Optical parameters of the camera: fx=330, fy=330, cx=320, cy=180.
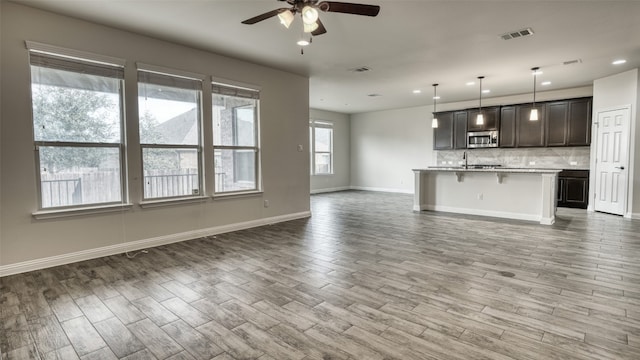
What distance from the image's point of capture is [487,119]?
→ 8.67m

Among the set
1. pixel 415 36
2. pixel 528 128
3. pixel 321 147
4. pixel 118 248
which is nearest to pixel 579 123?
pixel 528 128

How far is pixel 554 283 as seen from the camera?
3.05 meters

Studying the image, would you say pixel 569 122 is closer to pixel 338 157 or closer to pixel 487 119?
pixel 487 119

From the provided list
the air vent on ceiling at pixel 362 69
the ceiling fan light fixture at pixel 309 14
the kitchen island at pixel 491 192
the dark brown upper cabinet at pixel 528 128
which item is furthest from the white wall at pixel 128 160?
the dark brown upper cabinet at pixel 528 128

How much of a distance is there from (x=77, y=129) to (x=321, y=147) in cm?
775

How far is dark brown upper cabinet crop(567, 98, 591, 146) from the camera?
23.8 ft

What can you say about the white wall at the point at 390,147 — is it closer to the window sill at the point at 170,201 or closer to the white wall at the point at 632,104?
the white wall at the point at 632,104

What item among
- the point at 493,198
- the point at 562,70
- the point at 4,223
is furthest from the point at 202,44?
the point at 562,70

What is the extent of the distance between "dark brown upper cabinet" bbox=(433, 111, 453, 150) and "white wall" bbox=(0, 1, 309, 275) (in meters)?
5.11

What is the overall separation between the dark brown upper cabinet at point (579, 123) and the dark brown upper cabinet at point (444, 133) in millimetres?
2690

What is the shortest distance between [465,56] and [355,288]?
13.4 ft

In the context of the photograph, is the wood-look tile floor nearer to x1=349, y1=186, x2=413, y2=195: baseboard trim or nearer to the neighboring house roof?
the neighboring house roof

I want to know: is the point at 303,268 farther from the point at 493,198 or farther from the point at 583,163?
the point at 583,163

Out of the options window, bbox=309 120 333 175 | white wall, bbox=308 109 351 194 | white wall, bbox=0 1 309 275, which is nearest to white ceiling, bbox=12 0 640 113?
white wall, bbox=0 1 309 275
